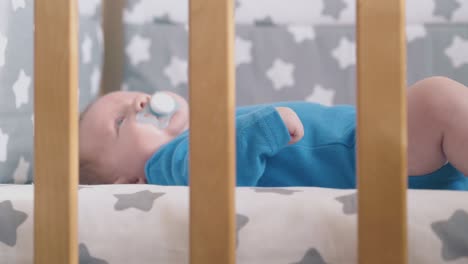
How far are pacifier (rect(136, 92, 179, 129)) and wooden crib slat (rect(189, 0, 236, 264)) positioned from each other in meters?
0.62

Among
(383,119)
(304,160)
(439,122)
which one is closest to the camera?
(383,119)

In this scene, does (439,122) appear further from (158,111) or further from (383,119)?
(158,111)

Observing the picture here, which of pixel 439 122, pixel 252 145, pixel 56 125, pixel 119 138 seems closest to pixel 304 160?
pixel 252 145

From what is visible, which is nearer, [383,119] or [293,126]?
[383,119]

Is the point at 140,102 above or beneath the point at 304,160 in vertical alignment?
above

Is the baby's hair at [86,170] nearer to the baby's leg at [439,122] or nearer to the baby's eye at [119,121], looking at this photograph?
the baby's eye at [119,121]

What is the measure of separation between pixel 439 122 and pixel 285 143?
21cm

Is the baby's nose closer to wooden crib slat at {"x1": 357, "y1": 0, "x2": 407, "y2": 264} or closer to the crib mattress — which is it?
the crib mattress

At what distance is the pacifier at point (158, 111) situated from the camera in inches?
47.9

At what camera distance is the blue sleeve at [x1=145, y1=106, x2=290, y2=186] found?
0.87m

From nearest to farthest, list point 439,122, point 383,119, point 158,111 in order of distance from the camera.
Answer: point 383,119 < point 439,122 < point 158,111

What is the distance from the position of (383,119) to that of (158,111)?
0.71m

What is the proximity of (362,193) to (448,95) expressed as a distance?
282mm

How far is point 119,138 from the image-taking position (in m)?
1.23
